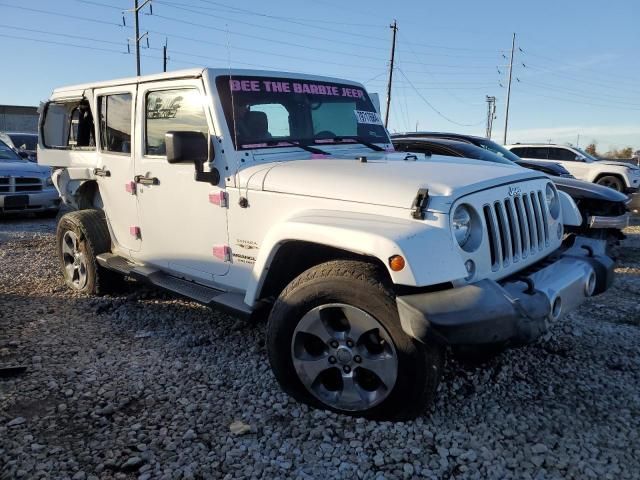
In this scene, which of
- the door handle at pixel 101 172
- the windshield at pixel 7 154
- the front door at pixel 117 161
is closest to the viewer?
the front door at pixel 117 161

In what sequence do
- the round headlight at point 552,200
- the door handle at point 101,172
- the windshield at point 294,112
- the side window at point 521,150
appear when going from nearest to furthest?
the windshield at point 294,112 → the round headlight at point 552,200 → the door handle at point 101,172 → the side window at point 521,150

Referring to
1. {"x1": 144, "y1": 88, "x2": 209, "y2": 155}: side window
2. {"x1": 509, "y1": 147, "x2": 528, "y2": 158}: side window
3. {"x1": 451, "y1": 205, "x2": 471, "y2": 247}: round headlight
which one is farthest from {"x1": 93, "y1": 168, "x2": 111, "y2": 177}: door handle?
{"x1": 509, "y1": 147, "x2": 528, "y2": 158}: side window

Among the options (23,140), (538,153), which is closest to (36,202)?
(23,140)

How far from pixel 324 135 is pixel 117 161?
1.81 m

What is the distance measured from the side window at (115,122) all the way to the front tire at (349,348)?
2.35 meters

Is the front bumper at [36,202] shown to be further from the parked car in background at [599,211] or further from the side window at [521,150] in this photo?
the side window at [521,150]

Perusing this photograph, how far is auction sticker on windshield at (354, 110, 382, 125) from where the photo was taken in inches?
171

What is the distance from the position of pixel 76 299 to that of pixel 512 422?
3.98 metres

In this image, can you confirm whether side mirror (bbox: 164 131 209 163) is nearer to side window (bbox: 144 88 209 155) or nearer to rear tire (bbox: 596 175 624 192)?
side window (bbox: 144 88 209 155)

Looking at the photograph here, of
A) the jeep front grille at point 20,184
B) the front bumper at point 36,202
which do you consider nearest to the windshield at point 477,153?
the front bumper at point 36,202

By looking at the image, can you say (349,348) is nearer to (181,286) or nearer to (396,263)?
(396,263)

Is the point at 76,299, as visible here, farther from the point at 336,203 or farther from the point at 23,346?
the point at 336,203

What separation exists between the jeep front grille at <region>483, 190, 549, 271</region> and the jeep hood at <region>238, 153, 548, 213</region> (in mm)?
136

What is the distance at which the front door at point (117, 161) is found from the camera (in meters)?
4.30
